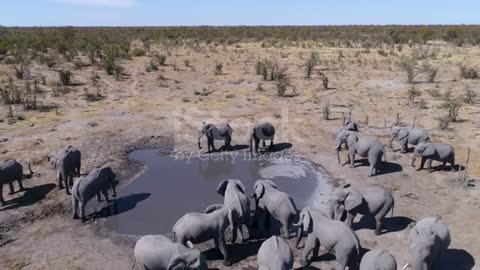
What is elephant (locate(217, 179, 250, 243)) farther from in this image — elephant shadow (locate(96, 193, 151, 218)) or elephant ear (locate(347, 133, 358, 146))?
elephant ear (locate(347, 133, 358, 146))

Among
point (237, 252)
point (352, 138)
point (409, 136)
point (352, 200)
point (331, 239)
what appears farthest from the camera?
point (409, 136)

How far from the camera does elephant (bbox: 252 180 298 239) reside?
30.3 feet

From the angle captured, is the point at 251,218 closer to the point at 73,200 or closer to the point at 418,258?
the point at 418,258

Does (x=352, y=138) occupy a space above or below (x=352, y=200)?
above

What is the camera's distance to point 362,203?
929 centimetres

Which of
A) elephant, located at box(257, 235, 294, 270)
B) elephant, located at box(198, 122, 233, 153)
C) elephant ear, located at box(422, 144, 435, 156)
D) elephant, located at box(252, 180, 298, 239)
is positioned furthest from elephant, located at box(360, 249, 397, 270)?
elephant, located at box(198, 122, 233, 153)

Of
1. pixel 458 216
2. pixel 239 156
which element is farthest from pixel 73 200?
pixel 458 216

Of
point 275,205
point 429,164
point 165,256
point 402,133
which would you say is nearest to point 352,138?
point 402,133

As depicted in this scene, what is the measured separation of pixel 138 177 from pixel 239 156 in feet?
11.5

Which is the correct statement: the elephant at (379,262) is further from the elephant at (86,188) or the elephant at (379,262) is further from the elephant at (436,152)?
the elephant at (86,188)

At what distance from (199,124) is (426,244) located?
12.0 metres

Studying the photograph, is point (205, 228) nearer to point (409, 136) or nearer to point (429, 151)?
point (429, 151)

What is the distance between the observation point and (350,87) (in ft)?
82.1

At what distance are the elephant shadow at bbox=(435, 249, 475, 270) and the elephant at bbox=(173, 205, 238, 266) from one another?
4.11m
